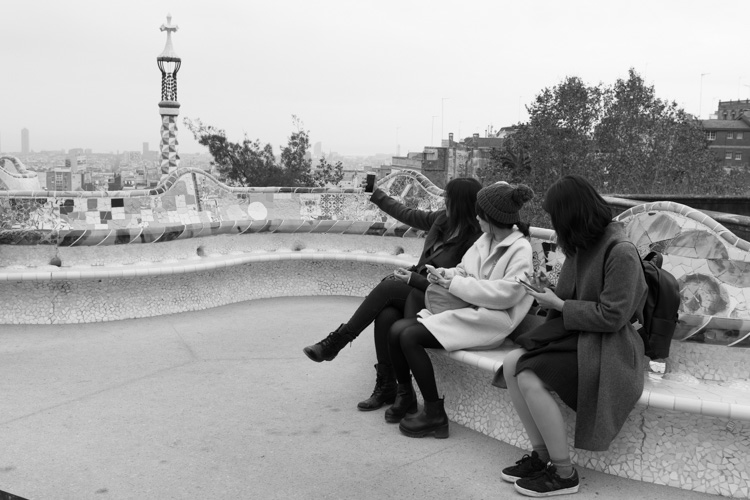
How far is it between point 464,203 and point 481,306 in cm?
71

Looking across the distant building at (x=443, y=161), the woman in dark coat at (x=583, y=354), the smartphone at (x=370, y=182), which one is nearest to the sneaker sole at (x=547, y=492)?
the woman in dark coat at (x=583, y=354)

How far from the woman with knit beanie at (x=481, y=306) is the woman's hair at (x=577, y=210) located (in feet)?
1.67

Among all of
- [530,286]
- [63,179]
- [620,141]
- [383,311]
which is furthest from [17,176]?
[620,141]

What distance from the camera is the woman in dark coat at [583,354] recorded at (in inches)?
119

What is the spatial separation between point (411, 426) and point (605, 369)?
1087 millimetres

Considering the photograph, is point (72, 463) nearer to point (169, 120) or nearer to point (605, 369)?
point (605, 369)

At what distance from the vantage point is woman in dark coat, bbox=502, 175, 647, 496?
3.03 m

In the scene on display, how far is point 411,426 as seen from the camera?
377cm

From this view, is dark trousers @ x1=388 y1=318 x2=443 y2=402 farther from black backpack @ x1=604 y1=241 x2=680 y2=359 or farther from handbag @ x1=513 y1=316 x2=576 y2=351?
black backpack @ x1=604 y1=241 x2=680 y2=359

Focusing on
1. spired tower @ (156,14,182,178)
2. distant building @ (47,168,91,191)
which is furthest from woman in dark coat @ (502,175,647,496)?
spired tower @ (156,14,182,178)

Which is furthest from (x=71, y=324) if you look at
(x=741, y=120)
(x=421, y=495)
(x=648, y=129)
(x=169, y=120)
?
(x=741, y=120)

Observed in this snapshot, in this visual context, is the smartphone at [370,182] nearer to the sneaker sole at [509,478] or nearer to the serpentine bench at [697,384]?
the serpentine bench at [697,384]

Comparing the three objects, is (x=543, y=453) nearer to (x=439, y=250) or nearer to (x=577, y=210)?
(x=577, y=210)

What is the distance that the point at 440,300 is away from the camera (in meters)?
3.83
